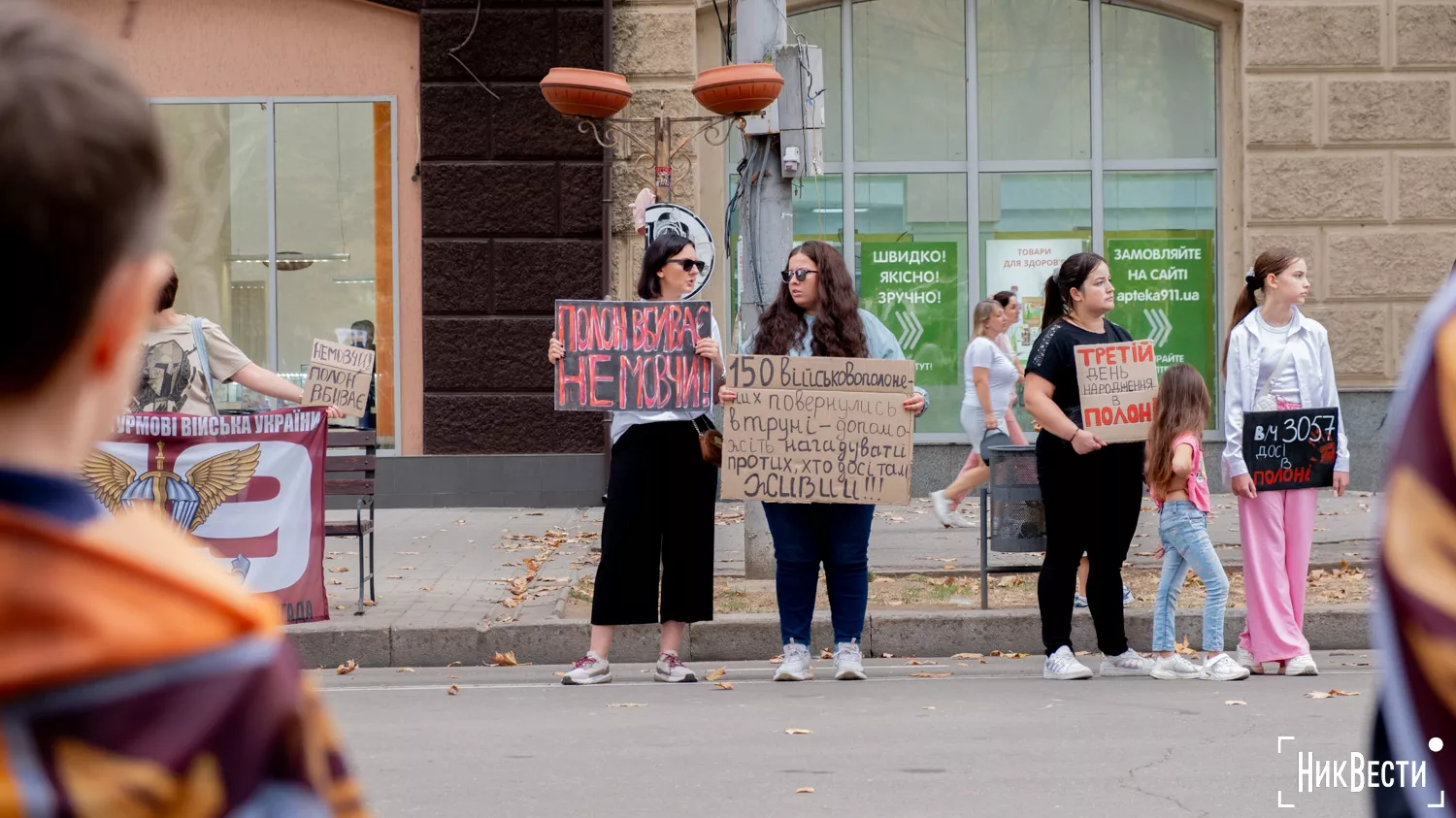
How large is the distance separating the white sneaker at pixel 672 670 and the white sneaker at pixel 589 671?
10.2 inches

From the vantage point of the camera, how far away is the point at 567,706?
688 centimetres

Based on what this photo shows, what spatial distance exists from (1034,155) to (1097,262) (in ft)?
25.8

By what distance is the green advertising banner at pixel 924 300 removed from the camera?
14.6 meters

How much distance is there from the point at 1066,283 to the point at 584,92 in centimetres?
389

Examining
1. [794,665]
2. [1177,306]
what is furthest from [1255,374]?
[1177,306]

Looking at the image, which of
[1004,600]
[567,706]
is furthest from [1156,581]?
[567,706]

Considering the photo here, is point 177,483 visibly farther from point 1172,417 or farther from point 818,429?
point 1172,417

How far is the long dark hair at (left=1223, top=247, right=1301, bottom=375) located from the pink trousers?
663 mm

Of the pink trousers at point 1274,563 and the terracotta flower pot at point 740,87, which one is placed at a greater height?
the terracotta flower pot at point 740,87

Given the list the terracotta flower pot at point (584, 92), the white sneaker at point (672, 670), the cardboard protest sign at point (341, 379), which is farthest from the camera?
the terracotta flower pot at point (584, 92)

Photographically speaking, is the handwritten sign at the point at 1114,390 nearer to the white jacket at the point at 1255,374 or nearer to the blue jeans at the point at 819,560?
the white jacket at the point at 1255,374

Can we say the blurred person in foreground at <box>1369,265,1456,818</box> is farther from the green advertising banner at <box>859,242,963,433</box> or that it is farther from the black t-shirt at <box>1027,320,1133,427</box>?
the green advertising banner at <box>859,242,963,433</box>

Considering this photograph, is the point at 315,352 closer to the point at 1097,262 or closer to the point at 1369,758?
the point at 1097,262

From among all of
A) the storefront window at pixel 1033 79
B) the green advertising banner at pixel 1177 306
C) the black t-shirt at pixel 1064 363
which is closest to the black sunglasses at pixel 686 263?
the black t-shirt at pixel 1064 363
